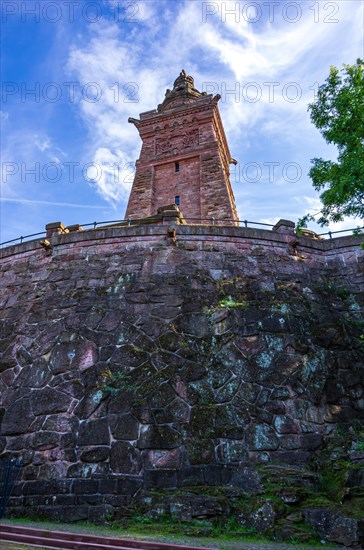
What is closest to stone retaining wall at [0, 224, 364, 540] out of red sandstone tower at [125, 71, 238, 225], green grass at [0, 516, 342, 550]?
green grass at [0, 516, 342, 550]

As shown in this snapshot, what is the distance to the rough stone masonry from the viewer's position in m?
8.14

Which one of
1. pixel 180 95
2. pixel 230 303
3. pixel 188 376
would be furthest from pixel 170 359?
pixel 180 95

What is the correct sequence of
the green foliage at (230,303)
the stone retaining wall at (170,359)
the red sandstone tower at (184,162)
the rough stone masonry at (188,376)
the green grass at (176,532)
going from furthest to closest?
the red sandstone tower at (184,162), the green foliage at (230,303), the stone retaining wall at (170,359), the rough stone masonry at (188,376), the green grass at (176,532)

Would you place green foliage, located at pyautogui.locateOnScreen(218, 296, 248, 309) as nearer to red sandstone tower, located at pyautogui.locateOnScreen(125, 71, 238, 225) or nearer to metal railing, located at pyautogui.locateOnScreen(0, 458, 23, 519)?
metal railing, located at pyautogui.locateOnScreen(0, 458, 23, 519)

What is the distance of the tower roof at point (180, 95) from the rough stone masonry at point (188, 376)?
17936 mm

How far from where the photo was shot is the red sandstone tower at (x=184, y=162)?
22.8 m

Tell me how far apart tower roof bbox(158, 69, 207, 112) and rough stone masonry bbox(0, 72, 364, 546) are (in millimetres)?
17936

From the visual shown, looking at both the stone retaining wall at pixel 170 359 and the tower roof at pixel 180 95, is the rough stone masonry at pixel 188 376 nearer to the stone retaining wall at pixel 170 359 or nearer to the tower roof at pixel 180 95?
the stone retaining wall at pixel 170 359

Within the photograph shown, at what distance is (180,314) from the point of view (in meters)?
10.8

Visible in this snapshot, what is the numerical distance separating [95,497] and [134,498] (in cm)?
77

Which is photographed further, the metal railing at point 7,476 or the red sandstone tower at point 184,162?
the red sandstone tower at point 184,162

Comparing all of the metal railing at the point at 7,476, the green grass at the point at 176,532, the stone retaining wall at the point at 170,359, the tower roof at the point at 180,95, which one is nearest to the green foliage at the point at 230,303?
the stone retaining wall at the point at 170,359

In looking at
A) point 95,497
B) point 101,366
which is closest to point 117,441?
point 95,497

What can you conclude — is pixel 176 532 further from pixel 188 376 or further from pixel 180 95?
pixel 180 95
